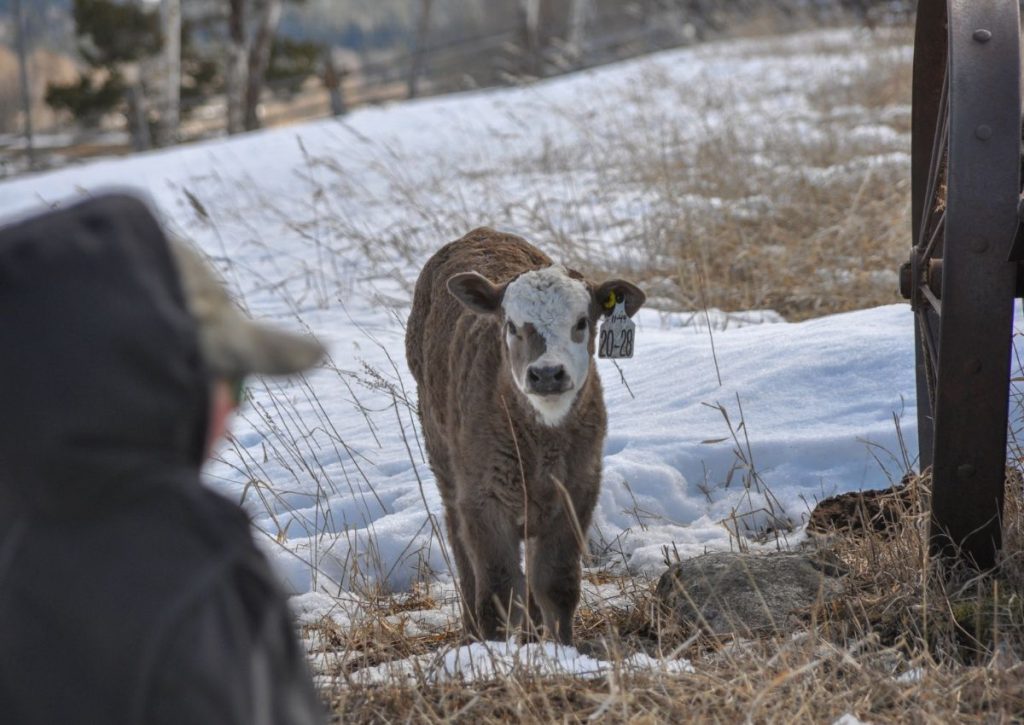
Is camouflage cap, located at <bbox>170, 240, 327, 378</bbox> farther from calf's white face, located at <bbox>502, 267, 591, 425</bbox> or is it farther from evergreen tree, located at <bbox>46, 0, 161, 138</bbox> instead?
evergreen tree, located at <bbox>46, 0, 161, 138</bbox>

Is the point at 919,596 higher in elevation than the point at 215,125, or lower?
higher

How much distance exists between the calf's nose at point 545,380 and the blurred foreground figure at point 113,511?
91.4 inches

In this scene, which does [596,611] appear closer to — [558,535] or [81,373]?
[558,535]

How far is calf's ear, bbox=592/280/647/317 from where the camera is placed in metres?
4.32

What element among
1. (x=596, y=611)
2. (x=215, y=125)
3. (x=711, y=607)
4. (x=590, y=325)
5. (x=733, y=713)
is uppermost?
(x=590, y=325)

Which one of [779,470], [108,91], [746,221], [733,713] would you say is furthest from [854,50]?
[108,91]

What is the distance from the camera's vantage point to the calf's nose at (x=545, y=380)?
12.8 ft

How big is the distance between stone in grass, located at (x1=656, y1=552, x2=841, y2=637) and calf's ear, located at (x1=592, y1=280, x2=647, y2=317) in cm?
96

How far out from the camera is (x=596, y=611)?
4.32 meters

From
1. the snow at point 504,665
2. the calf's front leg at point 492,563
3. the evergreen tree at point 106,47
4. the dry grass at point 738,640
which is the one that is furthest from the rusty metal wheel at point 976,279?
the evergreen tree at point 106,47

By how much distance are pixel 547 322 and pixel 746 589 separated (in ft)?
3.67

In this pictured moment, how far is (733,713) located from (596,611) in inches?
62.0

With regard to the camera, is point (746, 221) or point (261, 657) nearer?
point (261, 657)

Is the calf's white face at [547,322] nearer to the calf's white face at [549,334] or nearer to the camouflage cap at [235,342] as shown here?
the calf's white face at [549,334]
